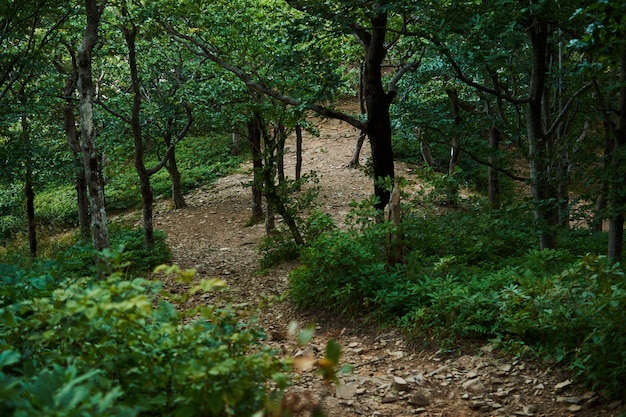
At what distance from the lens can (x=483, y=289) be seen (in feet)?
20.1

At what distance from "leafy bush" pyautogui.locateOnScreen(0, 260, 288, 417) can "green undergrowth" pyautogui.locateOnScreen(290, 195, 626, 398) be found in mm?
3088

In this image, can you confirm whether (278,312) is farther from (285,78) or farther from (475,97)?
(475,97)

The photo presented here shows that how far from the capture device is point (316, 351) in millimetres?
6496

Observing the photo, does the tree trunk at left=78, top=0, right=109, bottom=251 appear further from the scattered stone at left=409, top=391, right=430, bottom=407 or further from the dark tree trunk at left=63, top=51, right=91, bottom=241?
the dark tree trunk at left=63, top=51, right=91, bottom=241

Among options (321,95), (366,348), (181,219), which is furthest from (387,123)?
(181,219)

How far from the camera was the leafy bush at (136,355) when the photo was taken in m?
2.35

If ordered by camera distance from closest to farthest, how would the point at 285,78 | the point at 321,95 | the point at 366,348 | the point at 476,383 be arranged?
the point at 476,383 → the point at 366,348 → the point at 321,95 → the point at 285,78

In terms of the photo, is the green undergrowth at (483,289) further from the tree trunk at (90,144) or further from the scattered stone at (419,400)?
the tree trunk at (90,144)

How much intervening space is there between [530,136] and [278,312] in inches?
181

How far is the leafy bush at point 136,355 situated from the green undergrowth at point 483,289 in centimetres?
309

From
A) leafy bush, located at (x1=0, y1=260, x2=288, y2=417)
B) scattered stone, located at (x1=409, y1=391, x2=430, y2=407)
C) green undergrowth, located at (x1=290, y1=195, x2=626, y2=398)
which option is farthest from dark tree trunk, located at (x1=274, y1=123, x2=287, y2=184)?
leafy bush, located at (x1=0, y1=260, x2=288, y2=417)

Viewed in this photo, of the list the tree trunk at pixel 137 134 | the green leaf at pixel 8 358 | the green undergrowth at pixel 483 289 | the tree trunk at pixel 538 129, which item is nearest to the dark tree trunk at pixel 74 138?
the tree trunk at pixel 137 134

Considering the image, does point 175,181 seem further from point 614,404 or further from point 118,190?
point 614,404

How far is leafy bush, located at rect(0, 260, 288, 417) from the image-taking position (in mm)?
2354
